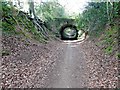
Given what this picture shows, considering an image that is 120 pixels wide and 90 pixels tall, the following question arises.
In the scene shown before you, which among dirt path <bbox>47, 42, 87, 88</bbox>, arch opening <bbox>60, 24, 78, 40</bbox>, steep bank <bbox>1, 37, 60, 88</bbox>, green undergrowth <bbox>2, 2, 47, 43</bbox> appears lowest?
arch opening <bbox>60, 24, 78, 40</bbox>

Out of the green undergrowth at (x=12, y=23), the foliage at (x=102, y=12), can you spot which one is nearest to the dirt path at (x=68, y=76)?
the green undergrowth at (x=12, y=23)

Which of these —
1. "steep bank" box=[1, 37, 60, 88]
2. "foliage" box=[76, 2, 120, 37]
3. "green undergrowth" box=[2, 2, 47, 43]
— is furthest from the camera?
"foliage" box=[76, 2, 120, 37]

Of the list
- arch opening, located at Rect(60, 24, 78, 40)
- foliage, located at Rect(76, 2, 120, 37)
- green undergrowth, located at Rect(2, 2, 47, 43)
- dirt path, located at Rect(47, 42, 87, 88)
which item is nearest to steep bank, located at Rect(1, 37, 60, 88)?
dirt path, located at Rect(47, 42, 87, 88)

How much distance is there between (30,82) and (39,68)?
7.97 ft

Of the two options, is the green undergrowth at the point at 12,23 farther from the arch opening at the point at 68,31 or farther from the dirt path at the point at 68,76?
the arch opening at the point at 68,31

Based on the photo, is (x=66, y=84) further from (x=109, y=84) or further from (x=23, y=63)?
(x=23, y=63)

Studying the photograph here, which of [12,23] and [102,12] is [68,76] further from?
[102,12]

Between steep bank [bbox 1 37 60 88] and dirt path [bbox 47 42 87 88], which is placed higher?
steep bank [bbox 1 37 60 88]

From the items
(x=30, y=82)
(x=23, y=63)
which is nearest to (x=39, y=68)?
(x=23, y=63)

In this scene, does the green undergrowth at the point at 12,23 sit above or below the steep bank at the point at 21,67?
above

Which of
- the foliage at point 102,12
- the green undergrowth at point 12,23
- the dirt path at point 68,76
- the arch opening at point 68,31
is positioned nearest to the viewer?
the dirt path at point 68,76

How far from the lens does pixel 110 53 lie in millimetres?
12141

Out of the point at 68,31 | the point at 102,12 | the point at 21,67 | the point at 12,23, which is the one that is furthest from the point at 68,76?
the point at 68,31

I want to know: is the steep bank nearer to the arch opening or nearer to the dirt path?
the dirt path
